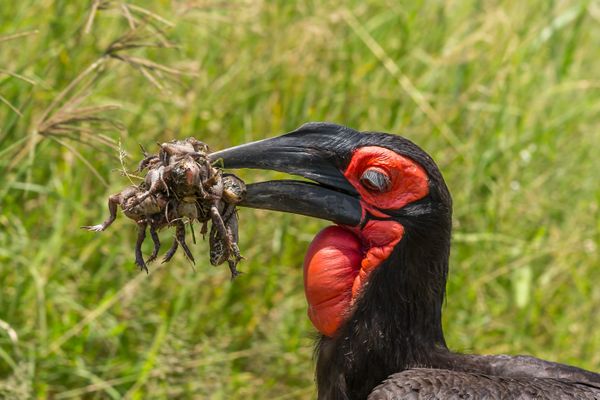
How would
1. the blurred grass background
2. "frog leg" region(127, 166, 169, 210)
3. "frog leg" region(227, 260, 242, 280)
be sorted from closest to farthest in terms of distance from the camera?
"frog leg" region(127, 166, 169, 210) < "frog leg" region(227, 260, 242, 280) < the blurred grass background

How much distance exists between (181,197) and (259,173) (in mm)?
1563

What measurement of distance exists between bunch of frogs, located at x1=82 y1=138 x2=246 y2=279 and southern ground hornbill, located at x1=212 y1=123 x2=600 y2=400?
0.23ft

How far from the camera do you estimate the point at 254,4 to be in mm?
4562

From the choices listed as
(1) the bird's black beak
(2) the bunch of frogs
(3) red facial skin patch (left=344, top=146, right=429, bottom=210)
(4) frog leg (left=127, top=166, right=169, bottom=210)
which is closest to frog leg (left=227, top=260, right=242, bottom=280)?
(2) the bunch of frogs

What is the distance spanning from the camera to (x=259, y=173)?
434 centimetres

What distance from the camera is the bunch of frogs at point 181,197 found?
275 centimetres

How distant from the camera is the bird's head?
114 inches

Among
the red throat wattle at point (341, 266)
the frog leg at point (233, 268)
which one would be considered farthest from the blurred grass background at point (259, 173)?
the red throat wattle at point (341, 266)

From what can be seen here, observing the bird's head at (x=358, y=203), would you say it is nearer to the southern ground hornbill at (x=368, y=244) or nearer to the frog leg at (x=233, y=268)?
the southern ground hornbill at (x=368, y=244)

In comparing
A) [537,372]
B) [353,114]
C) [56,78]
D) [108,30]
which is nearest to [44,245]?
[56,78]

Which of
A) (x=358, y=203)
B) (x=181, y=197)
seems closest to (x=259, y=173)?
(x=358, y=203)

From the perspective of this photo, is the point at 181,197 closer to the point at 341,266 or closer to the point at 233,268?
the point at 233,268

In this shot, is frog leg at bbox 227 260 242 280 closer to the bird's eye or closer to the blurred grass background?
the bird's eye

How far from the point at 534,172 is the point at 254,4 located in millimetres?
1473
